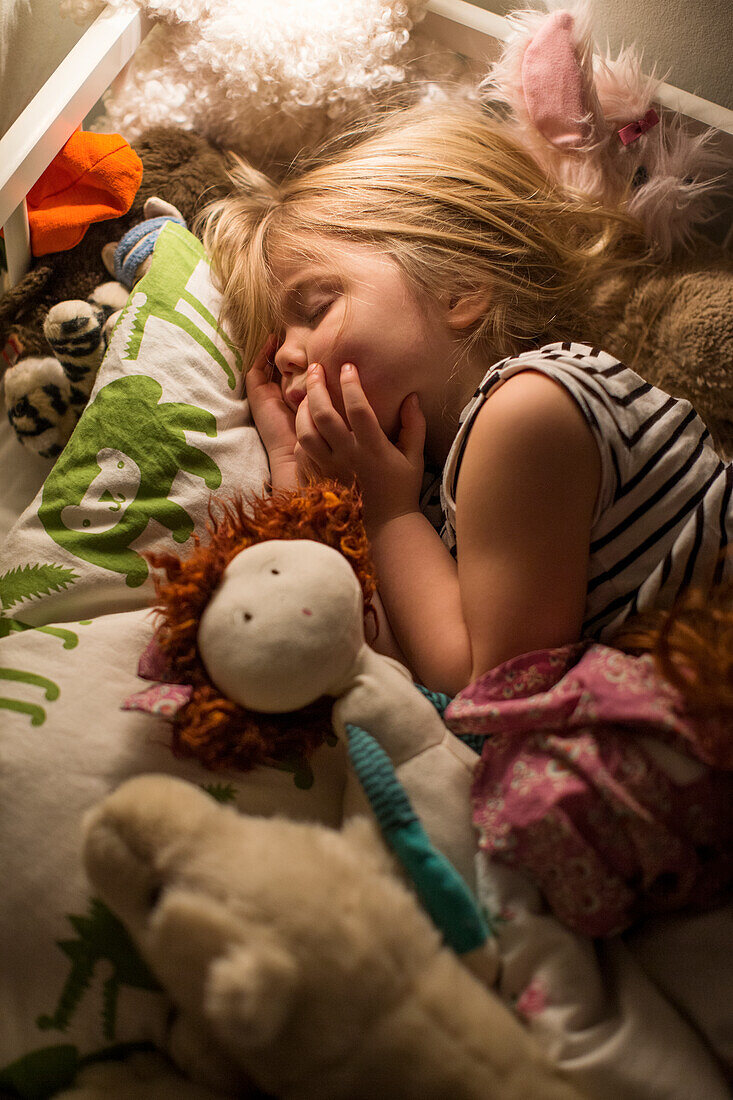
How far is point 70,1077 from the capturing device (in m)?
0.55

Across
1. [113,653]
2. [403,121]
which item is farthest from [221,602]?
[403,121]

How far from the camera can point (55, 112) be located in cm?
88

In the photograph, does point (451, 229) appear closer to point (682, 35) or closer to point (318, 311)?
point (318, 311)

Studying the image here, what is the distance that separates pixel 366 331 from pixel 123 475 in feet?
1.09

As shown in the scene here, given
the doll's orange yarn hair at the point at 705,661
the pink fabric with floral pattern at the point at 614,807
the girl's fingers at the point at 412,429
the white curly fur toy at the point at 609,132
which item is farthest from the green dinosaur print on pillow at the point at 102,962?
the white curly fur toy at the point at 609,132

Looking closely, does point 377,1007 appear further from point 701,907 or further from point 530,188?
point 530,188

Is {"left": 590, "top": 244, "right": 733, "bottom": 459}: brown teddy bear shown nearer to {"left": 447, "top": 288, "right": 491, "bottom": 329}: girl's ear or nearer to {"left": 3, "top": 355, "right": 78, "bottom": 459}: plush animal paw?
{"left": 447, "top": 288, "right": 491, "bottom": 329}: girl's ear

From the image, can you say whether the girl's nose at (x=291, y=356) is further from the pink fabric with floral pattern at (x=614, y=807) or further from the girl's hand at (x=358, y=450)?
the pink fabric with floral pattern at (x=614, y=807)

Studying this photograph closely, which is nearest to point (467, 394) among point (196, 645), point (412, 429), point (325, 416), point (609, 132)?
point (412, 429)

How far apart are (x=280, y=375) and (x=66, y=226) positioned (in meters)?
0.34

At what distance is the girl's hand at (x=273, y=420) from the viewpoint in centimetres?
94

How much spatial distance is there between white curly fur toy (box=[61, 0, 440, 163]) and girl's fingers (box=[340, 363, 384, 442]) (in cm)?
48

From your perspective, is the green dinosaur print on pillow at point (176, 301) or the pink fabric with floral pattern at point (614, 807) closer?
the pink fabric with floral pattern at point (614, 807)

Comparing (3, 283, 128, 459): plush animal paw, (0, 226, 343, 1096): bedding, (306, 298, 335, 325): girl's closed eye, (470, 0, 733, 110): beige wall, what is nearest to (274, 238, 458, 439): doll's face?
(306, 298, 335, 325): girl's closed eye
